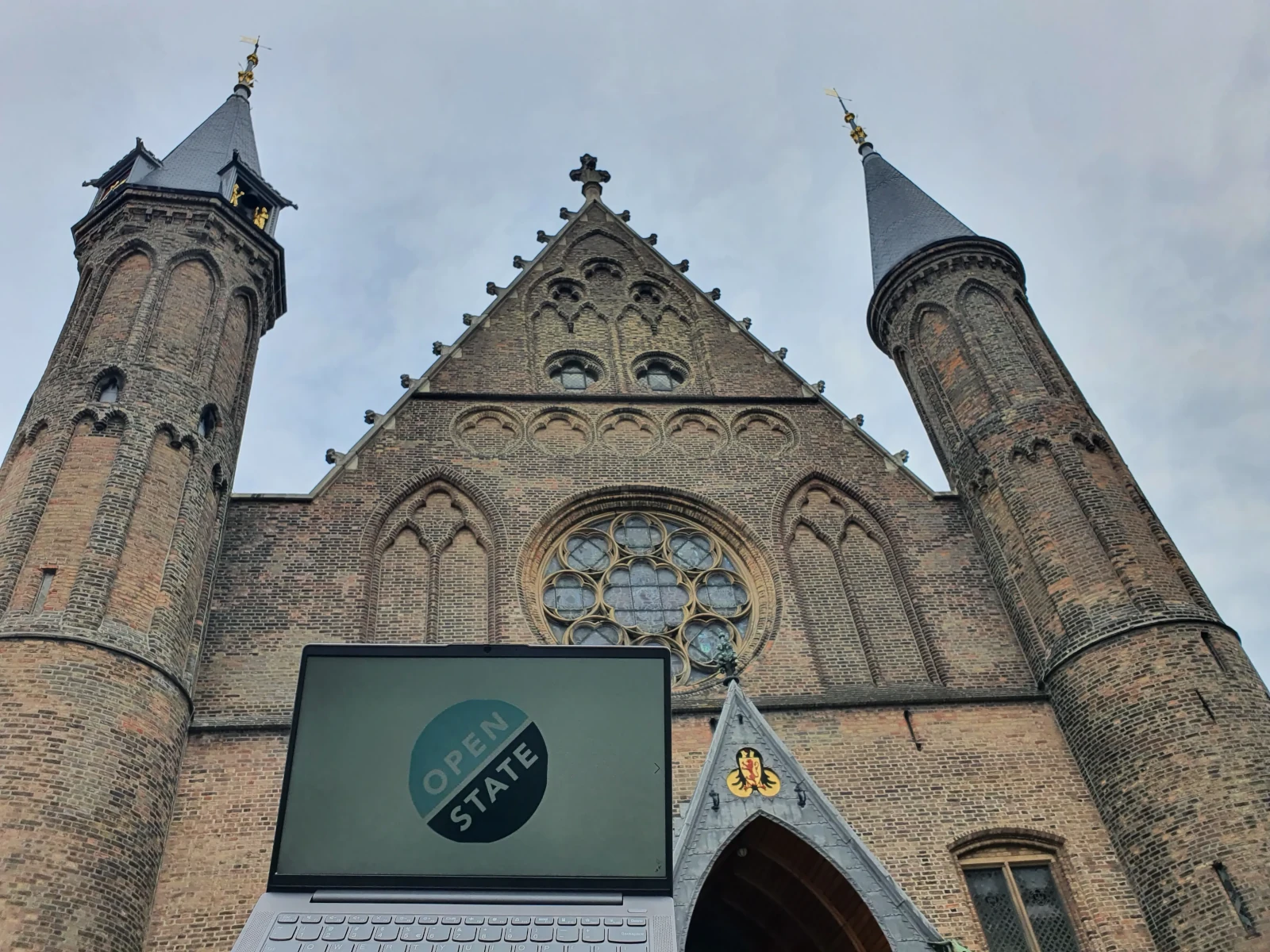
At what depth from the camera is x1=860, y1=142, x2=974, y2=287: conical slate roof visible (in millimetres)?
17233

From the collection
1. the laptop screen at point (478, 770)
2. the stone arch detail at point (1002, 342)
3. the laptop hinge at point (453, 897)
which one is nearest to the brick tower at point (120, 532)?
the laptop screen at point (478, 770)

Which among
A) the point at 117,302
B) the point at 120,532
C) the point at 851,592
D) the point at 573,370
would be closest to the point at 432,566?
the point at 120,532

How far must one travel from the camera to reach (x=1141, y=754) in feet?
36.6

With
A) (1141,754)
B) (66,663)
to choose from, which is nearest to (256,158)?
(66,663)

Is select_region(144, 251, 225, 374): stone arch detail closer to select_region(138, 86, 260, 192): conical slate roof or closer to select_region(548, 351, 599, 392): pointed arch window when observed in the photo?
select_region(138, 86, 260, 192): conical slate roof

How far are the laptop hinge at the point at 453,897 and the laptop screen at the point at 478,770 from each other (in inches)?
2.0

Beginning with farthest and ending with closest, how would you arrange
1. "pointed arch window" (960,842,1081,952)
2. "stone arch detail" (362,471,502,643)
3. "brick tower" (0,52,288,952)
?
1. "stone arch detail" (362,471,502,643)
2. "pointed arch window" (960,842,1081,952)
3. "brick tower" (0,52,288,952)

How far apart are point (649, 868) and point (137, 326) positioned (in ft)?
34.2

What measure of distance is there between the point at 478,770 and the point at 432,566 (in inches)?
281

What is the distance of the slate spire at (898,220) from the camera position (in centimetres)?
1722

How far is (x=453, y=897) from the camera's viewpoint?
234 inches

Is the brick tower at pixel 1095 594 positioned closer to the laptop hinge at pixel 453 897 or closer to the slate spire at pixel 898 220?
the slate spire at pixel 898 220

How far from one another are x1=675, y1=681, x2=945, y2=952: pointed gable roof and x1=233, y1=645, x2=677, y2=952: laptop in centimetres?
245

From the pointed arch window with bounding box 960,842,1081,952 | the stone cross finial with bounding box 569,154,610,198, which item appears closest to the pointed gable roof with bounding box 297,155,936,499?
the stone cross finial with bounding box 569,154,610,198
